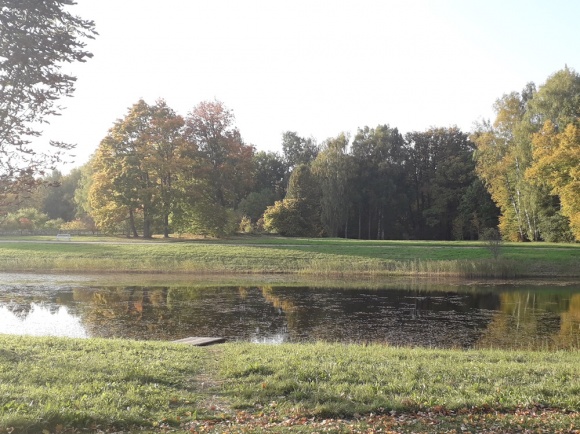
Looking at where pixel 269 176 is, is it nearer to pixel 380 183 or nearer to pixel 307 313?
pixel 380 183

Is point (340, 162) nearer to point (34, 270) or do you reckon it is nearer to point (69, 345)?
point (34, 270)

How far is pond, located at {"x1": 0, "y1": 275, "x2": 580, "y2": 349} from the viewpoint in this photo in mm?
17156

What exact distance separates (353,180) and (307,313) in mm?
47235

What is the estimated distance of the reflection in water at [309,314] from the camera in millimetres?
17141

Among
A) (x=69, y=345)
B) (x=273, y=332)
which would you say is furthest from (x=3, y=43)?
(x=273, y=332)

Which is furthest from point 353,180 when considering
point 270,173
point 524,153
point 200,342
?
point 200,342

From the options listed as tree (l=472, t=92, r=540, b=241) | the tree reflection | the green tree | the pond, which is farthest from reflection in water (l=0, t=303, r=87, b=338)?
the green tree

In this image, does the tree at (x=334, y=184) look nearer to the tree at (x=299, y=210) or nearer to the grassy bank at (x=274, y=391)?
the tree at (x=299, y=210)

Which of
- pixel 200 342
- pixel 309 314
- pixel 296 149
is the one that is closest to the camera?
pixel 200 342

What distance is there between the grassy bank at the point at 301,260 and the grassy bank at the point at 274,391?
2440 centimetres

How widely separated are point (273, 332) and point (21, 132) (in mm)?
10022

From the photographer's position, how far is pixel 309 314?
845 inches

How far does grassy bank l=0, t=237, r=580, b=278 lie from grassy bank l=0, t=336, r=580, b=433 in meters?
24.4

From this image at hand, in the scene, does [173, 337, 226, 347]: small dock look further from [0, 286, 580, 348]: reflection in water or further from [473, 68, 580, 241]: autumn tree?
[473, 68, 580, 241]: autumn tree
